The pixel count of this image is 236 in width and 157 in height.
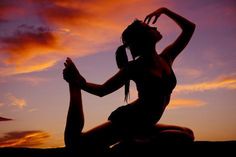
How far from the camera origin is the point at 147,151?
3.28 m

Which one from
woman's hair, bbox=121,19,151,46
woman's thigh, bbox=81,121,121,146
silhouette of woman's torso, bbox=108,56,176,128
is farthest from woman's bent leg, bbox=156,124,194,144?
woman's hair, bbox=121,19,151,46

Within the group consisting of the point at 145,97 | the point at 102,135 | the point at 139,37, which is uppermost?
the point at 139,37

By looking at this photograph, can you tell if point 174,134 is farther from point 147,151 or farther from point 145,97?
point 145,97

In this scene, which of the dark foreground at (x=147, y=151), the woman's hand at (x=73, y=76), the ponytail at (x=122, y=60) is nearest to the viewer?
the woman's hand at (x=73, y=76)

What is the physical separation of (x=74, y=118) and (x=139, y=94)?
2.85ft

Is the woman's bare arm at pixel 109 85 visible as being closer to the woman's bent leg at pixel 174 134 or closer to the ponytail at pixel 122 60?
the ponytail at pixel 122 60

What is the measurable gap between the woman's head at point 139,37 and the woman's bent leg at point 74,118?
3.17 feet

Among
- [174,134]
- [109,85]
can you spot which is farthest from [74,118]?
[174,134]

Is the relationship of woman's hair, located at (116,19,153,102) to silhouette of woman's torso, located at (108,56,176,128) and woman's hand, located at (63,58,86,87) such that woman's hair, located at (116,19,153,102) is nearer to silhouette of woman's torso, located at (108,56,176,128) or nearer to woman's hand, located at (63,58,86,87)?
silhouette of woman's torso, located at (108,56,176,128)

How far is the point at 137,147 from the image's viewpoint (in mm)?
3256

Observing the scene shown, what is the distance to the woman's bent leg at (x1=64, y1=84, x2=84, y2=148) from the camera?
10.3 ft

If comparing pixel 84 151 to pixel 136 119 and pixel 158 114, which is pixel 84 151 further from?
pixel 158 114

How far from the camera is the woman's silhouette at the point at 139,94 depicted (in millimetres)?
3166

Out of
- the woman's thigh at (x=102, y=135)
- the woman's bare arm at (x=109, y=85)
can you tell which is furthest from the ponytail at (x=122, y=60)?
the woman's thigh at (x=102, y=135)
